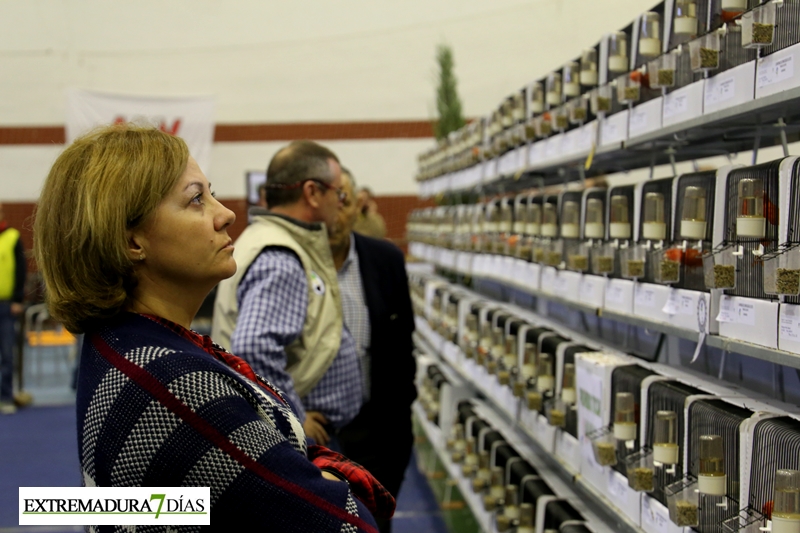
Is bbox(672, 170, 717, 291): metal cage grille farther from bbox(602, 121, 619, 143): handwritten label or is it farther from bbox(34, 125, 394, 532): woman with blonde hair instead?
bbox(34, 125, 394, 532): woman with blonde hair

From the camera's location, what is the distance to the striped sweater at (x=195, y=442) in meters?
1.29

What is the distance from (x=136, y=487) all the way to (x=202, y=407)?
15cm

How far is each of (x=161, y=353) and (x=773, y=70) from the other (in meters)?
1.41

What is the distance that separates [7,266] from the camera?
28.0ft

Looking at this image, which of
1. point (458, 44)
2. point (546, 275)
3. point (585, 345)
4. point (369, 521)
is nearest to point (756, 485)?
point (369, 521)

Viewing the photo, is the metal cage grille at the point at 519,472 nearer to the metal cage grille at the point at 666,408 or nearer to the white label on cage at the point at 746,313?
the metal cage grille at the point at 666,408

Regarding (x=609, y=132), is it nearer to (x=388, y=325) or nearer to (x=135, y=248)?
(x=388, y=325)

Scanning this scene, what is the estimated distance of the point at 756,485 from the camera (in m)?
1.89

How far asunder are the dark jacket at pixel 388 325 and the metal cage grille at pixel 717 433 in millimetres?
1377

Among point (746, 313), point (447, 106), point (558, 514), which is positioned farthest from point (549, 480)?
point (447, 106)

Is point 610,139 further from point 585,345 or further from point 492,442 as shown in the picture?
point 492,442

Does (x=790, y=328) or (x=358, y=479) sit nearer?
(x=358, y=479)

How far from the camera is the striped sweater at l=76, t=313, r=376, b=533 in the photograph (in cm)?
129

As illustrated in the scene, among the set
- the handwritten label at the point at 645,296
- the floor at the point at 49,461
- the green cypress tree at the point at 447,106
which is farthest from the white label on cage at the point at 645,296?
the green cypress tree at the point at 447,106
